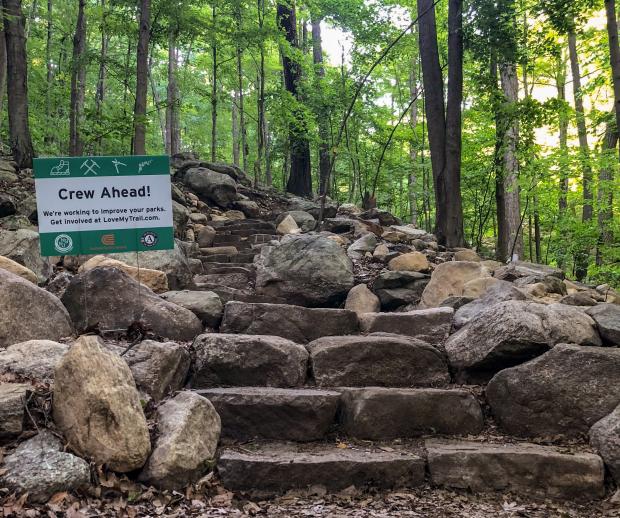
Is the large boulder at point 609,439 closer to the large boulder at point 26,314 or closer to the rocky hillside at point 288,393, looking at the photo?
the rocky hillside at point 288,393

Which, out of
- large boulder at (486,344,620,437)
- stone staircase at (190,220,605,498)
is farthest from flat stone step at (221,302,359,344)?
large boulder at (486,344,620,437)

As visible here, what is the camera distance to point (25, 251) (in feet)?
19.1

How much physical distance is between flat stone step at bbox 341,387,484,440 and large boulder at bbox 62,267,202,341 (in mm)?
1825

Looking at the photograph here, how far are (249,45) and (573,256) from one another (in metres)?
10.3

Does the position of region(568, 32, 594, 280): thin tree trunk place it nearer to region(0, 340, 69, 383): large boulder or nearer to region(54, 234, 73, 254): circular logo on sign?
region(54, 234, 73, 254): circular logo on sign

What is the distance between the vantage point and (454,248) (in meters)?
9.20

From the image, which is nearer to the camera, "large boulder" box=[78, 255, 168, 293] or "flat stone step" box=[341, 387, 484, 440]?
"flat stone step" box=[341, 387, 484, 440]

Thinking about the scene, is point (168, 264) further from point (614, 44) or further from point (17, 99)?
point (17, 99)

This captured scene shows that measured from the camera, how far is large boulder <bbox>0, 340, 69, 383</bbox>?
3566mm

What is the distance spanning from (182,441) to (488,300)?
3510 mm

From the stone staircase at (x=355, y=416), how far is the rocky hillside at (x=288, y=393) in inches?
0.5

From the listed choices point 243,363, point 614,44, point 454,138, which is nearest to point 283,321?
point 243,363

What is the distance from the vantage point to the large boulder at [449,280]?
661 cm

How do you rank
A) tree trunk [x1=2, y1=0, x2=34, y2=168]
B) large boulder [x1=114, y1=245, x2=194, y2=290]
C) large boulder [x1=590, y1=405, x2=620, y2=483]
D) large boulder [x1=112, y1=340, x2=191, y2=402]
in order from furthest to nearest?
tree trunk [x1=2, y1=0, x2=34, y2=168] → large boulder [x1=114, y1=245, x2=194, y2=290] → large boulder [x1=112, y1=340, x2=191, y2=402] → large boulder [x1=590, y1=405, x2=620, y2=483]
